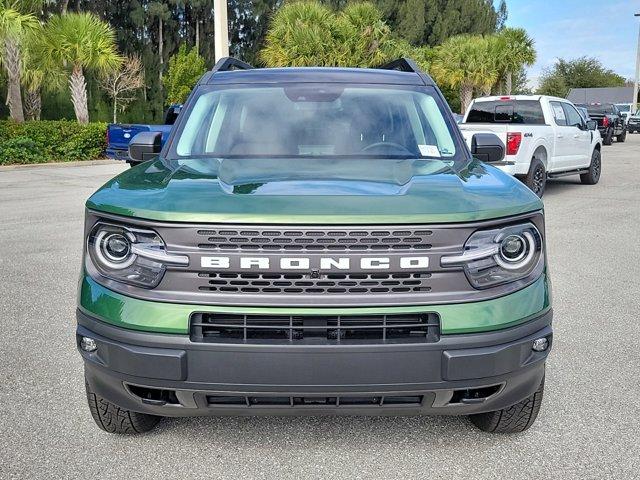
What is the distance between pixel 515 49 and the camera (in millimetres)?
37094

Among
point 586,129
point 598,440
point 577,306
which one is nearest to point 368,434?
point 598,440

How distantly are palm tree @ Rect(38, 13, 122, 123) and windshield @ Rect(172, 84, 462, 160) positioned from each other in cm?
1988

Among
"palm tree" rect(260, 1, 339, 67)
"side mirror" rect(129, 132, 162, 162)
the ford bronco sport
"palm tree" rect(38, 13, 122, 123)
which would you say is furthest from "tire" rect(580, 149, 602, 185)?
"palm tree" rect(38, 13, 122, 123)

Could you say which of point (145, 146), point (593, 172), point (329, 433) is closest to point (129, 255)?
point (329, 433)

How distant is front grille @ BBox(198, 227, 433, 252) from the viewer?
7.87ft

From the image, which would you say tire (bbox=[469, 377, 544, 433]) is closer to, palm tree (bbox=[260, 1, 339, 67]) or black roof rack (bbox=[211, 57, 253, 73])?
black roof rack (bbox=[211, 57, 253, 73])

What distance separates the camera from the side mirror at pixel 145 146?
161 inches

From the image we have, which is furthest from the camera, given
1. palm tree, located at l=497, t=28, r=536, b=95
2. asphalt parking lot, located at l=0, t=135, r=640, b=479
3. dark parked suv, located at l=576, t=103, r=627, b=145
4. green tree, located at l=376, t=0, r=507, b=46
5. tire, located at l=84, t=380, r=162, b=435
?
green tree, located at l=376, t=0, r=507, b=46

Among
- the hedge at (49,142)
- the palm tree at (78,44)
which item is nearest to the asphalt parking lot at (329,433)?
the hedge at (49,142)

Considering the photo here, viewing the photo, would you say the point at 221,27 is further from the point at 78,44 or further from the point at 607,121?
the point at 607,121

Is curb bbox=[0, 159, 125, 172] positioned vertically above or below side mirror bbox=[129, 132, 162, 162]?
below

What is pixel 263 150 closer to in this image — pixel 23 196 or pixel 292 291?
pixel 292 291

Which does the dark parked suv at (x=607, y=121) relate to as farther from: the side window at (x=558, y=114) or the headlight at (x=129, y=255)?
the headlight at (x=129, y=255)

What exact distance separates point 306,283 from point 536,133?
9.71m
